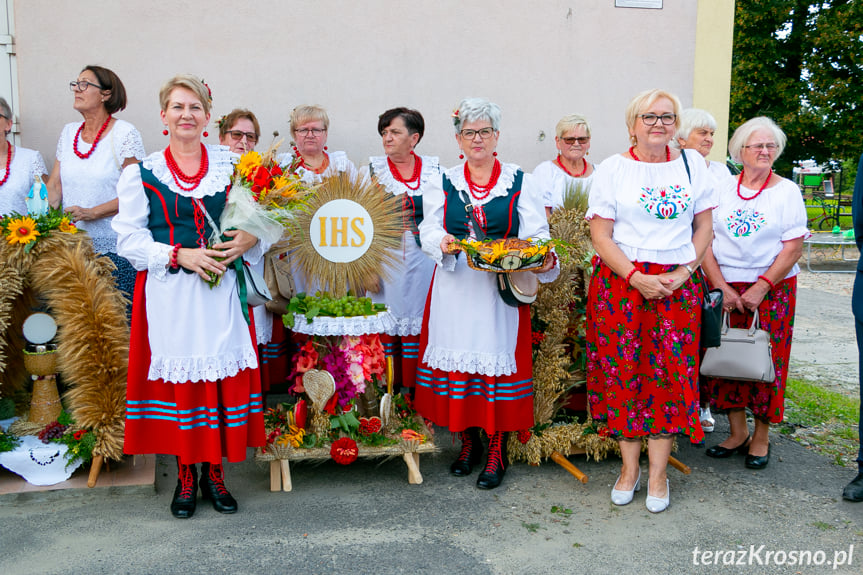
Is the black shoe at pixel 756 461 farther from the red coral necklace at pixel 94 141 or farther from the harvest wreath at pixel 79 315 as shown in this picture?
the red coral necklace at pixel 94 141

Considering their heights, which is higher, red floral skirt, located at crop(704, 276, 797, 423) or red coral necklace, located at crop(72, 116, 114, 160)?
red coral necklace, located at crop(72, 116, 114, 160)

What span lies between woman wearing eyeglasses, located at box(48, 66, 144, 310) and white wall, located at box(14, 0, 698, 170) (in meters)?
A: 1.11

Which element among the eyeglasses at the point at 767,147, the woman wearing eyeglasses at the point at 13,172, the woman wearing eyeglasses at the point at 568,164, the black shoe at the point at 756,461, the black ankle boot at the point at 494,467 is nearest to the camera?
the black ankle boot at the point at 494,467

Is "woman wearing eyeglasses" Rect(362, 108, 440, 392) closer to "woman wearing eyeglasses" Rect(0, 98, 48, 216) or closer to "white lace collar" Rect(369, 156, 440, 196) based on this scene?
"white lace collar" Rect(369, 156, 440, 196)

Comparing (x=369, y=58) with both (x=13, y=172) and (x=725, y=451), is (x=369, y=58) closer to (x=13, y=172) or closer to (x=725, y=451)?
(x=13, y=172)

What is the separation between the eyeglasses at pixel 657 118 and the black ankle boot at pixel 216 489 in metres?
2.77

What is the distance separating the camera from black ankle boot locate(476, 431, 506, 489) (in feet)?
13.2

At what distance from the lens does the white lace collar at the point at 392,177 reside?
4.73 m

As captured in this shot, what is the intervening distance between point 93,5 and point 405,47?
240 cm

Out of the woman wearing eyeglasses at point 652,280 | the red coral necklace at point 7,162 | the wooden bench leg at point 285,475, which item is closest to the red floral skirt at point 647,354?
the woman wearing eyeglasses at point 652,280

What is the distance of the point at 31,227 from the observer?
3.89 m

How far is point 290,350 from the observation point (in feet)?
17.9

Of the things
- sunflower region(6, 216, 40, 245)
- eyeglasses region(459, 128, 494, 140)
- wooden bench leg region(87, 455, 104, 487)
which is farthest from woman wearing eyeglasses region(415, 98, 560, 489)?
sunflower region(6, 216, 40, 245)

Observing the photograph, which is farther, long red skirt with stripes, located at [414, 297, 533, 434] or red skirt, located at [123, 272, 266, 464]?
long red skirt with stripes, located at [414, 297, 533, 434]
